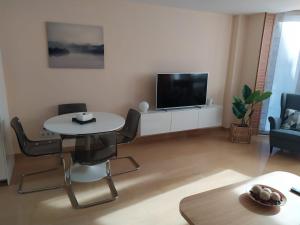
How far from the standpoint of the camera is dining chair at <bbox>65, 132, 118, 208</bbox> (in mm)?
2443

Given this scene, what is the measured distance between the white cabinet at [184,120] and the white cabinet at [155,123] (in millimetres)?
112

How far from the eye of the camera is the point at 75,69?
351 cm

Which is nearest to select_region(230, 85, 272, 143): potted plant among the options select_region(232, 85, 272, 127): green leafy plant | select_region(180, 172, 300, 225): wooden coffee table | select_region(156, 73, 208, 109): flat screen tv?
select_region(232, 85, 272, 127): green leafy plant

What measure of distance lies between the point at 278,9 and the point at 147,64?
248cm

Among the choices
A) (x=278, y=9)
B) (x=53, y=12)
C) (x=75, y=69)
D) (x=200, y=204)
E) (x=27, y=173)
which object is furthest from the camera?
(x=278, y=9)

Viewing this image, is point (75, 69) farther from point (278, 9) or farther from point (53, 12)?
point (278, 9)

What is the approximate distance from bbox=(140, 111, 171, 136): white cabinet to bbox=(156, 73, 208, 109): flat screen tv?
0.58 feet

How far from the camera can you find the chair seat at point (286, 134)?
358 centimetres

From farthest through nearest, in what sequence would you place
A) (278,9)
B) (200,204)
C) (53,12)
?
(278,9) < (53,12) < (200,204)

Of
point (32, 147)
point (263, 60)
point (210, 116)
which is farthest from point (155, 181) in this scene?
point (263, 60)

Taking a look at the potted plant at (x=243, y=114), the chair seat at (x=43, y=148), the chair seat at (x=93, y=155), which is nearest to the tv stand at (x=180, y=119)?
the potted plant at (x=243, y=114)

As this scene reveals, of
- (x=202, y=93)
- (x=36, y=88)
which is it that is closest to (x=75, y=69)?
(x=36, y=88)

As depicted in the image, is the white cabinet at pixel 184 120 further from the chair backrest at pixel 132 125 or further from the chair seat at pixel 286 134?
the chair seat at pixel 286 134

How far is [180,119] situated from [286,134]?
5.78 ft
